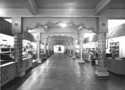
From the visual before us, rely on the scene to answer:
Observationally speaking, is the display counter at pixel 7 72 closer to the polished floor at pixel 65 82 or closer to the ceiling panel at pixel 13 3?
the polished floor at pixel 65 82

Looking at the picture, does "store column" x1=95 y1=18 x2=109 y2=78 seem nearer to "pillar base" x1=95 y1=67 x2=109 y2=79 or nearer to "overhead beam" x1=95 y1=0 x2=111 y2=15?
"pillar base" x1=95 y1=67 x2=109 y2=79

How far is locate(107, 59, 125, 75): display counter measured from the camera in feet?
25.9

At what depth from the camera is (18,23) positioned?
7422mm

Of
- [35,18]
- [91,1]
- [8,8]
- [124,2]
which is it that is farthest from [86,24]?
[8,8]

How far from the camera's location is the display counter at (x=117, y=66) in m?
7.88

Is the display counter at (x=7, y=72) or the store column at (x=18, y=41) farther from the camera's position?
the store column at (x=18, y=41)

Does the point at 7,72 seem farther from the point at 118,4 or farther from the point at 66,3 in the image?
the point at 118,4

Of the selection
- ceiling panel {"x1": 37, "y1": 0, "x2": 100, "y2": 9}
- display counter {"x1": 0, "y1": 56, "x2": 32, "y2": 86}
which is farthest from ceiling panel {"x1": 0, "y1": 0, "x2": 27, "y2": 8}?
display counter {"x1": 0, "y1": 56, "x2": 32, "y2": 86}

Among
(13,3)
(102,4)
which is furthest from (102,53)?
(13,3)

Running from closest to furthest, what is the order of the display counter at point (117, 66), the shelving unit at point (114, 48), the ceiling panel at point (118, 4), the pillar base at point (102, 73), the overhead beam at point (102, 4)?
the overhead beam at point (102, 4) → the ceiling panel at point (118, 4) → the pillar base at point (102, 73) → the display counter at point (117, 66) → the shelving unit at point (114, 48)

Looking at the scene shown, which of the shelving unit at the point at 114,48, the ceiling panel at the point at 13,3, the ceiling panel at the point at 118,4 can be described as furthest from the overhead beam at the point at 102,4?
the shelving unit at the point at 114,48

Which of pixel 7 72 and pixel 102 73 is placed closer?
pixel 7 72

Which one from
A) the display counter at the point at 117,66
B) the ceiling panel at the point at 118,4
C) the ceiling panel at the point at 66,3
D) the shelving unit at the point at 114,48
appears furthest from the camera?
the shelving unit at the point at 114,48

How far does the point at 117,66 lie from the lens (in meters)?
8.16
